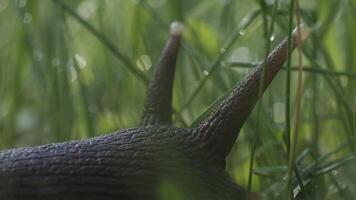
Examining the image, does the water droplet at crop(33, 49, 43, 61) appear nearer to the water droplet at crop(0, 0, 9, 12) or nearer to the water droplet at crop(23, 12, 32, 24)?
the water droplet at crop(23, 12, 32, 24)

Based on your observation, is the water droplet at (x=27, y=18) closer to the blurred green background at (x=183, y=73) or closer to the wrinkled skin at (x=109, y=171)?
the blurred green background at (x=183, y=73)

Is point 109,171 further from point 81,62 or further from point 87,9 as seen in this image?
point 87,9

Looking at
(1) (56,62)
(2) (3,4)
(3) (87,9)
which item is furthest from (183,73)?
(2) (3,4)

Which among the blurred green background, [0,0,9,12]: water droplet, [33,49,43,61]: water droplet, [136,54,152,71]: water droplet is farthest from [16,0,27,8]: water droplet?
[0,0,9,12]: water droplet

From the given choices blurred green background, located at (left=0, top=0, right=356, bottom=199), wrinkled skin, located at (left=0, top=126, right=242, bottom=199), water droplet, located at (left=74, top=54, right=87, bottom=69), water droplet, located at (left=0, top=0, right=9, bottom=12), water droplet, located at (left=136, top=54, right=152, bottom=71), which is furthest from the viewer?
water droplet, located at (left=0, top=0, right=9, bottom=12)

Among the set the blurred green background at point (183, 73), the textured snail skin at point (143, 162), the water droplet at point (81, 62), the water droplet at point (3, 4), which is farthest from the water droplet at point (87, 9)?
the textured snail skin at point (143, 162)

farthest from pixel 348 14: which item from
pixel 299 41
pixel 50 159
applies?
pixel 50 159
